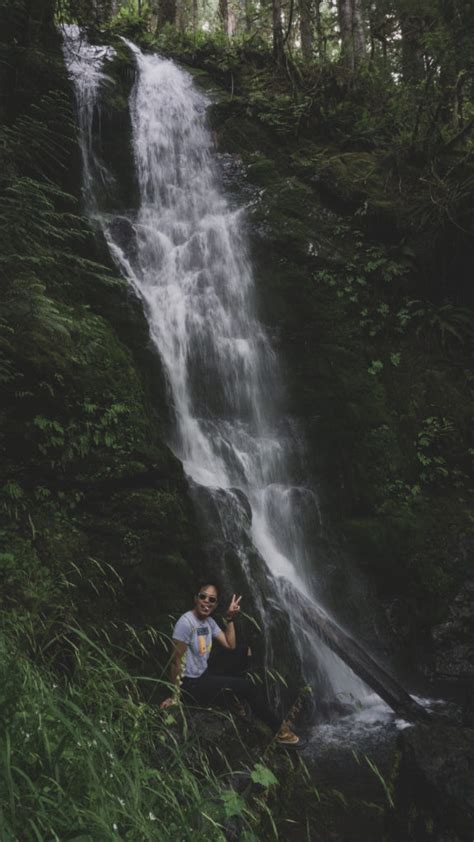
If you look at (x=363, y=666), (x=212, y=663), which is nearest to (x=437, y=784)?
(x=212, y=663)

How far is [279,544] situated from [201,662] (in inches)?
126

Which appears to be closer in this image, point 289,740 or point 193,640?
point 193,640

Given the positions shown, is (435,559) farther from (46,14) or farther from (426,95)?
(46,14)

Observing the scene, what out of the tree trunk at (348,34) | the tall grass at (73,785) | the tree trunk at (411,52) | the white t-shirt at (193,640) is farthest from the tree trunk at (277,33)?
the tall grass at (73,785)

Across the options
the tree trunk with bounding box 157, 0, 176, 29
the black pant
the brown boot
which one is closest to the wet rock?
the brown boot

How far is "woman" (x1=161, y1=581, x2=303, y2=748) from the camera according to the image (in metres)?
4.43

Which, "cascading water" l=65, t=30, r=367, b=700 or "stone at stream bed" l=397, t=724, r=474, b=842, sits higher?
"cascading water" l=65, t=30, r=367, b=700

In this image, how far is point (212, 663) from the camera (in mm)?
4797

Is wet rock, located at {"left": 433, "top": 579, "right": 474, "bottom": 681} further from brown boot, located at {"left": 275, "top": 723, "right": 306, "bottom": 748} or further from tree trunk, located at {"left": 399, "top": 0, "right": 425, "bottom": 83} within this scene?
tree trunk, located at {"left": 399, "top": 0, "right": 425, "bottom": 83}

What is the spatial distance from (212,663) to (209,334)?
5.46 m

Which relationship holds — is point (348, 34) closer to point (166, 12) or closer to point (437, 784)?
point (166, 12)

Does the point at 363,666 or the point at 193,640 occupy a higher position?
the point at 193,640

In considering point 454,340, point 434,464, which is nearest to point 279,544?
point 434,464

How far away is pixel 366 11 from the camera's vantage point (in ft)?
44.9
